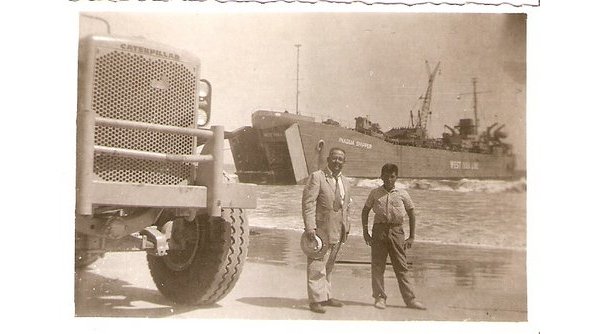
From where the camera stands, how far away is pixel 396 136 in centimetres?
452

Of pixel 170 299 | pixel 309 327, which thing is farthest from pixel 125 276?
pixel 309 327

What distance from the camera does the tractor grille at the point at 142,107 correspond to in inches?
129

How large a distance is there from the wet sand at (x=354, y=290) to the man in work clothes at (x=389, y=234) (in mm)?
93

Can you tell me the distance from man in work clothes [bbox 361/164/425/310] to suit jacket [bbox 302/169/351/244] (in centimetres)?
18

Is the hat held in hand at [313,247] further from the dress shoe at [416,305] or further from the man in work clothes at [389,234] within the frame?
the dress shoe at [416,305]

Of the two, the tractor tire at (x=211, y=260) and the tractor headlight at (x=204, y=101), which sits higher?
the tractor headlight at (x=204, y=101)

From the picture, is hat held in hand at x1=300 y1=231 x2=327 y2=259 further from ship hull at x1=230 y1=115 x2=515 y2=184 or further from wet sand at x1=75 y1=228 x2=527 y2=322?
ship hull at x1=230 y1=115 x2=515 y2=184

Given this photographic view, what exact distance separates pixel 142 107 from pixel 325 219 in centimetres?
144

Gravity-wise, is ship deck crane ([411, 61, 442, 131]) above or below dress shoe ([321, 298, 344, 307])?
above

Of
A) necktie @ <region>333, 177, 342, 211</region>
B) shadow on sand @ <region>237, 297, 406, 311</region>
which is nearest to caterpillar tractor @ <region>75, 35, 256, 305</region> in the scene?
shadow on sand @ <region>237, 297, 406, 311</region>

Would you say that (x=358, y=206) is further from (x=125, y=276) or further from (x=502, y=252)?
(x=125, y=276)

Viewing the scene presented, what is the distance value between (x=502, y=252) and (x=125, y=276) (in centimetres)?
295

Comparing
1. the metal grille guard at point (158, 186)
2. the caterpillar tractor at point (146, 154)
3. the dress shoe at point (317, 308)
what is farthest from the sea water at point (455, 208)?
the metal grille guard at point (158, 186)

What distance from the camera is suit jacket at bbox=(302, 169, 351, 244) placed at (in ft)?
12.9
